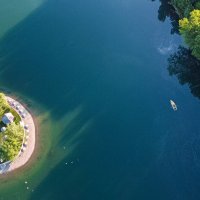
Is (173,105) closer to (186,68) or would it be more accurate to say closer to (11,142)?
(186,68)

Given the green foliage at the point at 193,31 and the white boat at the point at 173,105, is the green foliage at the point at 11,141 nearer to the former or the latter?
the white boat at the point at 173,105

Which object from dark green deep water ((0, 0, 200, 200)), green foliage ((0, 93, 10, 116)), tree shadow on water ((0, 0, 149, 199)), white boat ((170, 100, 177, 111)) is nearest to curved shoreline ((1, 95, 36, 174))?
dark green deep water ((0, 0, 200, 200))

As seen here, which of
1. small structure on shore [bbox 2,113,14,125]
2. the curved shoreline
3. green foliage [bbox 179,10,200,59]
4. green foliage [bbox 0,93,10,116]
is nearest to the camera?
the curved shoreline

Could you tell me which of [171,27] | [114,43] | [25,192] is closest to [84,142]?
[25,192]

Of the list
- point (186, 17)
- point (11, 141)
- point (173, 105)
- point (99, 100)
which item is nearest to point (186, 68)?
point (173, 105)

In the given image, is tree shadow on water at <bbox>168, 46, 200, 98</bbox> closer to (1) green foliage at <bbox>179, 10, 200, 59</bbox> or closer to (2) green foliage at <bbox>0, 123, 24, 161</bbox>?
(1) green foliage at <bbox>179, 10, 200, 59</bbox>
